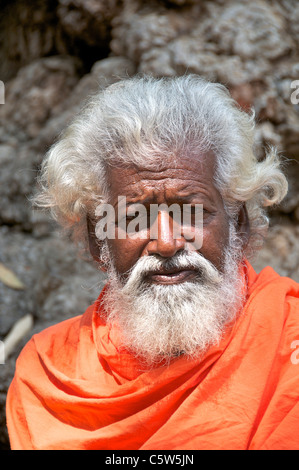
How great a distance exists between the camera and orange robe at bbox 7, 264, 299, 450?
222 cm

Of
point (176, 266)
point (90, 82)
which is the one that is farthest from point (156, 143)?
point (90, 82)

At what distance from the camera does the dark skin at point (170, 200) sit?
245cm

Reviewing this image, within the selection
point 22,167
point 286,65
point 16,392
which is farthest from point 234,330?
point 22,167

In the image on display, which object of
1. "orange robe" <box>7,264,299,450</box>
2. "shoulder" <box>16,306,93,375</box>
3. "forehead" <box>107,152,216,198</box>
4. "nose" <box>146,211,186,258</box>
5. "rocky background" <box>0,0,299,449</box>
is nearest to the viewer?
"orange robe" <box>7,264,299,450</box>

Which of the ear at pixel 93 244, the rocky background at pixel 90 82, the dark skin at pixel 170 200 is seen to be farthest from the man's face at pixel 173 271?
the rocky background at pixel 90 82

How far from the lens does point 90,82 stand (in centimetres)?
450

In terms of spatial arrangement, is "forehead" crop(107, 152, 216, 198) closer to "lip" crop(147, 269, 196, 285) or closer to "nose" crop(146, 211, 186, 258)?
"nose" crop(146, 211, 186, 258)

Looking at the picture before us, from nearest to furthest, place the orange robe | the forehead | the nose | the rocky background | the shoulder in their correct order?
the orange robe < the nose < the forehead < the shoulder < the rocky background

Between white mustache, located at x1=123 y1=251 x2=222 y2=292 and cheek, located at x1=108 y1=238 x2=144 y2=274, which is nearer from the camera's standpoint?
white mustache, located at x1=123 y1=251 x2=222 y2=292

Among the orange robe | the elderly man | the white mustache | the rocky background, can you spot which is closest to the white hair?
the elderly man

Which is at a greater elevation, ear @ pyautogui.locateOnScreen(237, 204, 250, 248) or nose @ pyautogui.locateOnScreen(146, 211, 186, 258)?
nose @ pyautogui.locateOnScreen(146, 211, 186, 258)

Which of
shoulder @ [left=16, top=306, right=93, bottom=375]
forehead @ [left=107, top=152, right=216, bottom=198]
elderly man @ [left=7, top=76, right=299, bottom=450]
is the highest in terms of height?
forehead @ [left=107, top=152, right=216, bottom=198]

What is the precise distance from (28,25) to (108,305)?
3.48 meters

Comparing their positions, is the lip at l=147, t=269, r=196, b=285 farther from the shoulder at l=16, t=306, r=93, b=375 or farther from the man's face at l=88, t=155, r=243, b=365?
the shoulder at l=16, t=306, r=93, b=375
